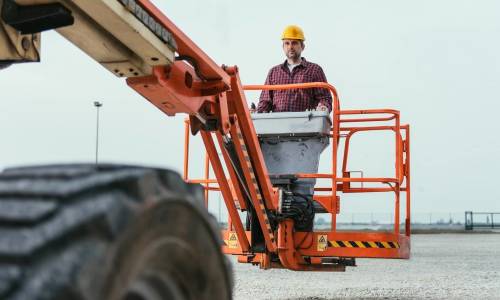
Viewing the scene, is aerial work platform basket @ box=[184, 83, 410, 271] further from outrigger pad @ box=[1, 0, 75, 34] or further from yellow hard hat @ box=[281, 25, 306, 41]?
outrigger pad @ box=[1, 0, 75, 34]

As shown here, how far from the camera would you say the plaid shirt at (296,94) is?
8.73 meters

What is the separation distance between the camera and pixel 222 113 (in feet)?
18.5

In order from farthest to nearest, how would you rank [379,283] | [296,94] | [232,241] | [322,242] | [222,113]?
1. [379,283]
2. [296,94]
3. [232,241]
4. [322,242]
5. [222,113]

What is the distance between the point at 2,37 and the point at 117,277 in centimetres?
208

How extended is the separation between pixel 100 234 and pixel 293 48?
7677 millimetres

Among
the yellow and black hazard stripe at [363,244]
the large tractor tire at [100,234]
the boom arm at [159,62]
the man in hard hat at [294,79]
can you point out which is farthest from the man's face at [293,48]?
the large tractor tire at [100,234]

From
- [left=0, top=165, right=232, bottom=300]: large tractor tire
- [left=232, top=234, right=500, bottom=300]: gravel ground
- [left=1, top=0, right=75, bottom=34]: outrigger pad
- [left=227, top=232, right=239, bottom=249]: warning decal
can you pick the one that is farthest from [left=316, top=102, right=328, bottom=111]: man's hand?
[left=0, top=165, right=232, bottom=300]: large tractor tire

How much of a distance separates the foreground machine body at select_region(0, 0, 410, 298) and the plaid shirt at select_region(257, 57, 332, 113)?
488 millimetres

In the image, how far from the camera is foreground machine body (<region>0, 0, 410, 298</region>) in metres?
3.39

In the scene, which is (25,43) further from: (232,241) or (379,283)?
(379,283)

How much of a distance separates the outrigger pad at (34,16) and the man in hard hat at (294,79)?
5487 millimetres

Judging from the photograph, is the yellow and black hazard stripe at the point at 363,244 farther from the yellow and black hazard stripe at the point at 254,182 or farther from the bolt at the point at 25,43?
the bolt at the point at 25,43

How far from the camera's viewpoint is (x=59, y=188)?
→ 1.55 meters

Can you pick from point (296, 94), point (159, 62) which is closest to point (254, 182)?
point (296, 94)
